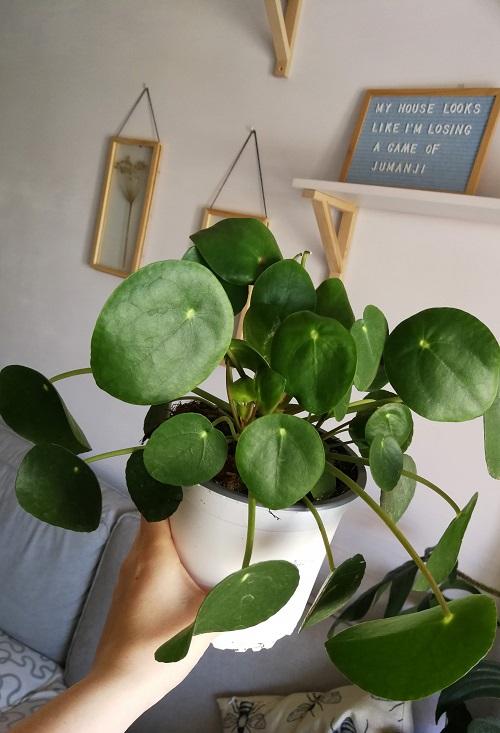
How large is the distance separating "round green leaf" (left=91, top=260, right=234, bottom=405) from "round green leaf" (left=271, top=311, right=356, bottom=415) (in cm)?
5

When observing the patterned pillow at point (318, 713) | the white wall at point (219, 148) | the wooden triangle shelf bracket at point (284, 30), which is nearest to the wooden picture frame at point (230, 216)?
the white wall at point (219, 148)

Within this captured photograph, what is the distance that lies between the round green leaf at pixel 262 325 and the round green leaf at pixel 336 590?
0.19 m

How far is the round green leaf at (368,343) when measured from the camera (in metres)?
0.51

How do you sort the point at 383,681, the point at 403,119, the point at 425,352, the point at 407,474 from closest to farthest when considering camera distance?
the point at 383,681, the point at 425,352, the point at 407,474, the point at 403,119

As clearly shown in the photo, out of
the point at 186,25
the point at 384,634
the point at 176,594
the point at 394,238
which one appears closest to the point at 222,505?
the point at 176,594

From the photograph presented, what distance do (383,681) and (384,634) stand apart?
0.09 ft

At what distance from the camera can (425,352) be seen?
50cm

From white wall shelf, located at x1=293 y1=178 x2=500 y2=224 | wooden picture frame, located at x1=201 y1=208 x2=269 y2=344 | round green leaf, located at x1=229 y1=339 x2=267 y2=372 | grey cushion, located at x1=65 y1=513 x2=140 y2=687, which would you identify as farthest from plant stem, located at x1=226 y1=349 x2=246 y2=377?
grey cushion, located at x1=65 y1=513 x2=140 y2=687

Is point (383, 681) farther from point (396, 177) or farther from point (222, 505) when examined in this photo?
point (396, 177)

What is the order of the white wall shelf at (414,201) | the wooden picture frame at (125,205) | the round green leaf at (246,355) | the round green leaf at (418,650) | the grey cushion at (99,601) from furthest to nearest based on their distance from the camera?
the wooden picture frame at (125,205) → the grey cushion at (99,601) → the white wall shelf at (414,201) → the round green leaf at (246,355) → the round green leaf at (418,650)

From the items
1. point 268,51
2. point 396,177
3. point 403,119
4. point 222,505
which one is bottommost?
point 222,505

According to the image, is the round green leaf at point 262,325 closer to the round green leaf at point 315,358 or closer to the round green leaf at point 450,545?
the round green leaf at point 315,358

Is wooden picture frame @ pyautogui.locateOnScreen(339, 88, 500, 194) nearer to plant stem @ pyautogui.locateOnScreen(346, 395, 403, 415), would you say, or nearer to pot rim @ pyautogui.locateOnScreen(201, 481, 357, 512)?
plant stem @ pyautogui.locateOnScreen(346, 395, 403, 415)

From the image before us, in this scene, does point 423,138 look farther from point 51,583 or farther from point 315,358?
point 51,583
